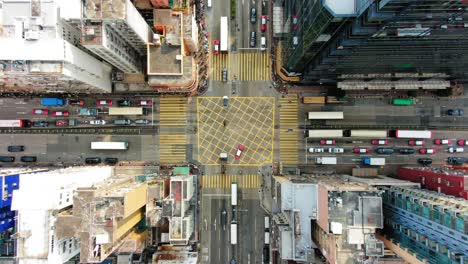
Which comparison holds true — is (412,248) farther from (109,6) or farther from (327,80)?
(109,6)

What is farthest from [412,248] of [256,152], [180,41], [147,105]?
[147,105]

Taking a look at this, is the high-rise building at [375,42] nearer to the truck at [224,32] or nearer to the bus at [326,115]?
the bus at [326,115]

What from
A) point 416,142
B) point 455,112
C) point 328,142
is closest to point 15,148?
point 328,142

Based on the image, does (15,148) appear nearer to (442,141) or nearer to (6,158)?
(6,158)

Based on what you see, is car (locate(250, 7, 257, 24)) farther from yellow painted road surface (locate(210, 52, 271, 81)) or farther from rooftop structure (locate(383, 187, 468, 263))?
rooftop structure (locate(383, 187, 468, 263))

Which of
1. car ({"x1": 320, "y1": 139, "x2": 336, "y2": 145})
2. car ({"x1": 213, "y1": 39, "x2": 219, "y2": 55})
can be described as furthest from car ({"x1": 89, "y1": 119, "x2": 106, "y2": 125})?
car ({"x1": 320, "y1": 139, "x2": 336, "y2": 145})

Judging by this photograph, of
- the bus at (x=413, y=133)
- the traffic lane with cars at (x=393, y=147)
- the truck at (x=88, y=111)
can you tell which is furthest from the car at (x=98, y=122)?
the bus at (x=413, y=133)
